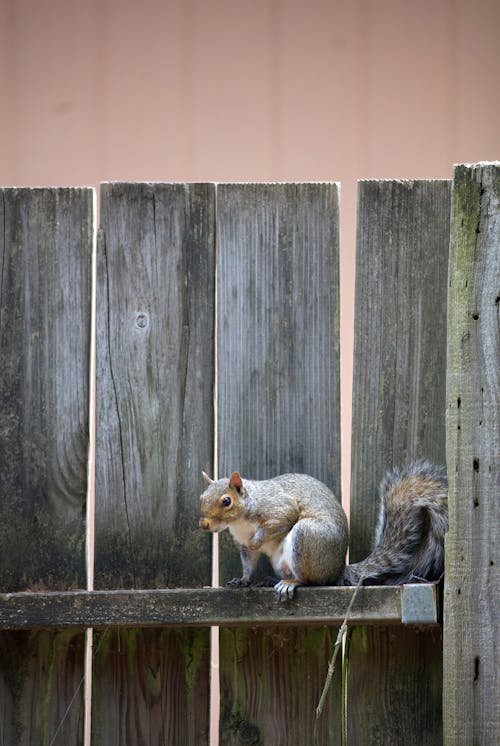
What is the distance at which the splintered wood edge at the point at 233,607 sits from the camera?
10.3 feet

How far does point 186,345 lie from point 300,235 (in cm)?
38

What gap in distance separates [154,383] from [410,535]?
693mm

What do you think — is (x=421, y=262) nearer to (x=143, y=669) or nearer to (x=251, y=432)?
(x=251, y=432)

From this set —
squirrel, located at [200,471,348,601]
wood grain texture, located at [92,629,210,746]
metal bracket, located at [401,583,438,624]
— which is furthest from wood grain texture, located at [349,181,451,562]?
wood grain texture, located at [92,629,210,746]

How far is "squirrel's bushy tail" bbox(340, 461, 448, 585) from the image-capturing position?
10.6 feet

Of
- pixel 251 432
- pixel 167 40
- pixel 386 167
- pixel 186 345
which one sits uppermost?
pixel 167 40

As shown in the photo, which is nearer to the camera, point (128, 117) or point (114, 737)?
point (114, 737)

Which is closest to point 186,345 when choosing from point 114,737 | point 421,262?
point 421,262

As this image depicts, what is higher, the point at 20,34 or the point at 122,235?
the point at 20,34

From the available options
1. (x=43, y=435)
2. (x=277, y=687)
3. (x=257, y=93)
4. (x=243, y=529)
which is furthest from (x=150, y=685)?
(x=257, y=93)

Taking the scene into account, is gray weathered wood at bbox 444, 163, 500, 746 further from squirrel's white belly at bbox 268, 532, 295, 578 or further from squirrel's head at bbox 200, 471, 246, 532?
squirrel's head at bbox 200, 471, 246, 532

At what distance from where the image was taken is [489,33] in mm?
4203

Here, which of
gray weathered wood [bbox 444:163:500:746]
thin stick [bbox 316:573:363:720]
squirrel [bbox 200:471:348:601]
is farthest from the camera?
squirrel [bbox 200:471:348:601]

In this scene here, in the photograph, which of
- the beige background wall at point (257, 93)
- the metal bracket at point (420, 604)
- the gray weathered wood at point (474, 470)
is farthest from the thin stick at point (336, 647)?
the beige background wall at point (257, 93)
